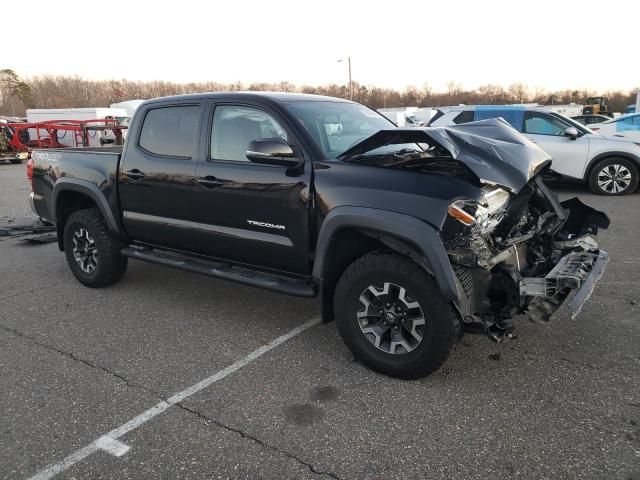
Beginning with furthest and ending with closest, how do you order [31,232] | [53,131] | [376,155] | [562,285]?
1. [53,131]
2. [31,232]
3. [376,155]
4. [562,285]

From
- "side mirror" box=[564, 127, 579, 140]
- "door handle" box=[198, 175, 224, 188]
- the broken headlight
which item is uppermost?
"side mirror" box=[564, 127, 579, 140]

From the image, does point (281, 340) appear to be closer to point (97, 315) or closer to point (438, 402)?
point (438, 402)

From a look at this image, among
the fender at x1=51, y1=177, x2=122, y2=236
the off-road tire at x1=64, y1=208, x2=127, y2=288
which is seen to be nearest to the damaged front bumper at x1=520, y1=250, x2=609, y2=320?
the fender at x1=51, y1=177, x2=122, y2=236

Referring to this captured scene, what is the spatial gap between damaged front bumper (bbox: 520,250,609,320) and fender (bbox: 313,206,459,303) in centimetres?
58

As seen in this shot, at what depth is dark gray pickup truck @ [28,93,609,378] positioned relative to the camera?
9.89ft

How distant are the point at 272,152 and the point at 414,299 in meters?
1.33

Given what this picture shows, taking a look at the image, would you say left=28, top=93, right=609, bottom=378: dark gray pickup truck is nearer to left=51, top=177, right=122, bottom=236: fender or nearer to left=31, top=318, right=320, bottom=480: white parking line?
left=51, top=177, right=122, bottom=236: fender

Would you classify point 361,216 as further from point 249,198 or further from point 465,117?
point 465,117

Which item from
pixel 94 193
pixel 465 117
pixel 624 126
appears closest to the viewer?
pixel 94 193

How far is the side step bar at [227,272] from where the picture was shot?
142 inches

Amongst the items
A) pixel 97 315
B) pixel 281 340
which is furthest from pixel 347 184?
pixel 97 315

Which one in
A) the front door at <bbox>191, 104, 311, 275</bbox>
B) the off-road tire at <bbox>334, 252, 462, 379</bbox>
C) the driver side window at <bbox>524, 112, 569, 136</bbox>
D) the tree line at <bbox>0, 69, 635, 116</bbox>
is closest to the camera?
the off-road tire at <bbox>334, 252, 462, 379</bbox>

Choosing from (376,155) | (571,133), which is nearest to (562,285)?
(376,155)

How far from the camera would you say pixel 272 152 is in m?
3.38
